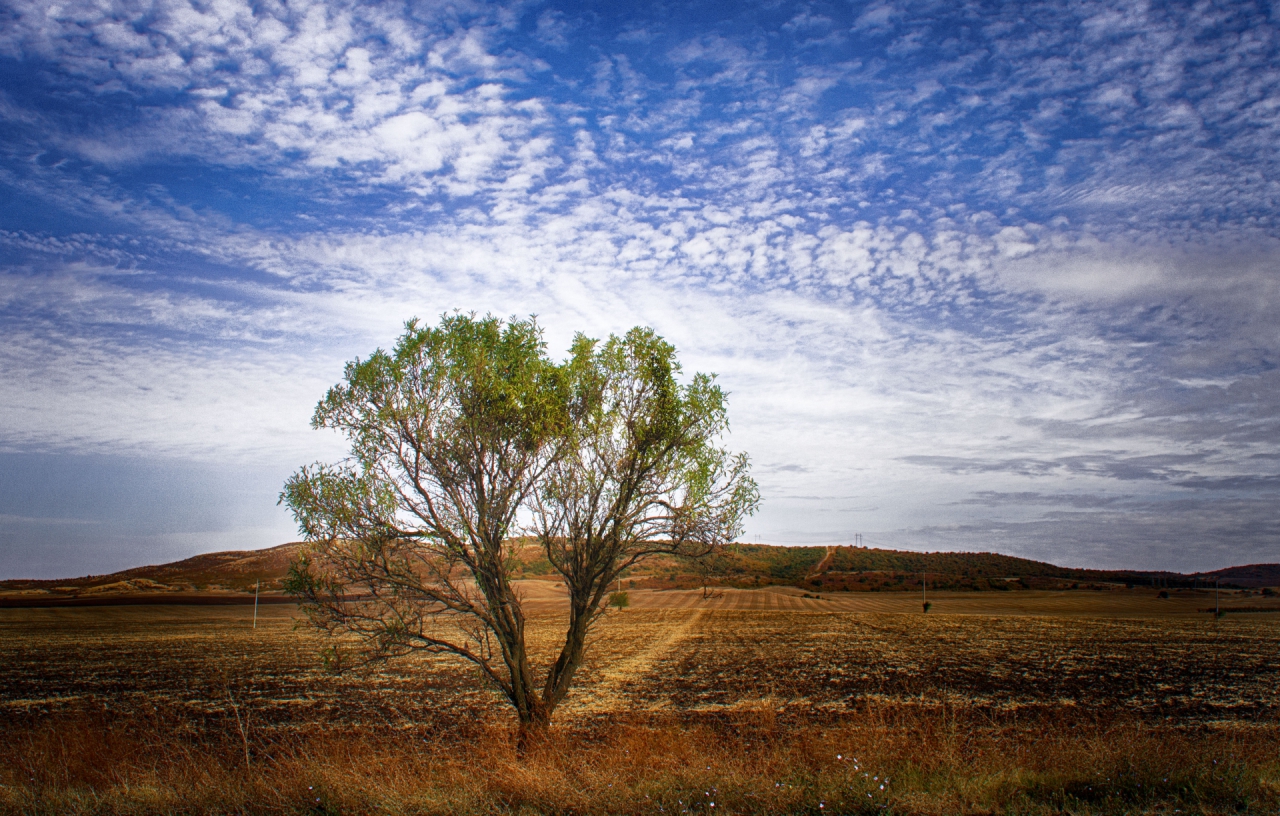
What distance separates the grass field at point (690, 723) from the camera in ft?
28.8

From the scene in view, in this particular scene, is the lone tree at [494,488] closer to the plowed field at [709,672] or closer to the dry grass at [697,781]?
the dry grass at [697,781]

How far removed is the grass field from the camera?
877cm

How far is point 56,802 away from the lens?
9.03m

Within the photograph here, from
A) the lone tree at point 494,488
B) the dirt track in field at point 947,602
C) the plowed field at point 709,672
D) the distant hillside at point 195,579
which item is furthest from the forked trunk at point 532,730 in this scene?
the distant hillside at point 195,579

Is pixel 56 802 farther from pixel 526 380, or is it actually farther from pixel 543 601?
pixel 543 601

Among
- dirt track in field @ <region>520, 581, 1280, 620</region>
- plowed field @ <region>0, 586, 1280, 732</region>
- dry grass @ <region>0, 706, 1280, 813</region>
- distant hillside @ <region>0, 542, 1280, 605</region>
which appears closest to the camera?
dry grass @ <region>0, 706, 1280, 813</region>

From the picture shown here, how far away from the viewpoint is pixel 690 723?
64.2 ft

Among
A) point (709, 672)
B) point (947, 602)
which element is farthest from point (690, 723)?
point (947, 602)

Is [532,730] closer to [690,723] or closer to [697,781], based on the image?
[697,781]

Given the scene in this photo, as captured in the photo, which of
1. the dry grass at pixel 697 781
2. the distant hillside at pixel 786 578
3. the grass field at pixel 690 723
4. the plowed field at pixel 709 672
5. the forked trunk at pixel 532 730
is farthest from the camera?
the distant hillside at pixel 786 578

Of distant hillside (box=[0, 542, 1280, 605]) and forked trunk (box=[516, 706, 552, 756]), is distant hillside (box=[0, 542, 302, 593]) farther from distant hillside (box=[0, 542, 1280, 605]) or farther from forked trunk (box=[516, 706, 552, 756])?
forked trunk (box=[516, 706, 552, 756])

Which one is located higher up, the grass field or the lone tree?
the lone tree

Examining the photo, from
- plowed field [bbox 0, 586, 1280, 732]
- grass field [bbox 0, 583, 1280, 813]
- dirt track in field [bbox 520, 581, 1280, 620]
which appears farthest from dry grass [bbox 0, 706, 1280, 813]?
dirt track in field [bbox 520, 581, 1280, 620]

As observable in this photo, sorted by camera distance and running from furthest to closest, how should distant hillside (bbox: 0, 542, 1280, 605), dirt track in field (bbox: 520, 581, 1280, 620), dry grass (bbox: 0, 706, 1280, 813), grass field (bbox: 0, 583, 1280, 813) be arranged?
distant hillside (bbox: 0, 542, 1280, 605) < dirt track in field (bbox: 520, 581, 1280, 620) < grass field (bbox: 0, 583, 1280, 813) < dry grass (bbox: 0, 706, 1280, 813)
